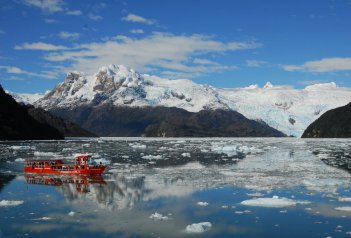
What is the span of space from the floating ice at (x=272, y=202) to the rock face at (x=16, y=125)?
131m

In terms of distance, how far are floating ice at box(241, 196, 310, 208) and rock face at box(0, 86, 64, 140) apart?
131m

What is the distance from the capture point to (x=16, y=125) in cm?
15875

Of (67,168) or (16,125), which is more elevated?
(16,125)

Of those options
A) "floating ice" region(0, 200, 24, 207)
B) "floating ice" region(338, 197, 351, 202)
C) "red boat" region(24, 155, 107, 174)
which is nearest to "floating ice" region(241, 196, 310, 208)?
"floating ice" region(338, 197, 351, 202)

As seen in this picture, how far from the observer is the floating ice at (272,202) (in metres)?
25.2

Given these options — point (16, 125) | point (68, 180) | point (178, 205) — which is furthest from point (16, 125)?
point (178, 205)

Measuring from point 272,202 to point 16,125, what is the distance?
146m

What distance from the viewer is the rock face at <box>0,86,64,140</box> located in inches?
5930

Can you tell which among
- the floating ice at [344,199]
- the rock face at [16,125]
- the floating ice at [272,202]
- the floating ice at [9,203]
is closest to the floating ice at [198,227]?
the floating ice at [272,202]

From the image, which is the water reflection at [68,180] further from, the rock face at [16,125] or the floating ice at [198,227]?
the rock face at [16,125]

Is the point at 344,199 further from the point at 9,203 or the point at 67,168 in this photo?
the point at 67,168

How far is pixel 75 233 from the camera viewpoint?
19.2 m

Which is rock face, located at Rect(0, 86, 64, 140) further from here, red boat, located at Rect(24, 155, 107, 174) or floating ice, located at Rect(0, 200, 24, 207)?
floating ice, located at Rect(0, 200, 24, 207)

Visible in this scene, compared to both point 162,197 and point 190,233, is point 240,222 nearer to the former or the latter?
point 190,233
